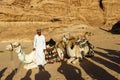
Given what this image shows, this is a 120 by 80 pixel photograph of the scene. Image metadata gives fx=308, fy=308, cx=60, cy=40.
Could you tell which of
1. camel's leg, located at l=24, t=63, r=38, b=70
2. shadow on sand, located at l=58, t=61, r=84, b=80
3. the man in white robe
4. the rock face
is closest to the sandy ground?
shadow on sand, located at l=58, t=61, r=84, b=80

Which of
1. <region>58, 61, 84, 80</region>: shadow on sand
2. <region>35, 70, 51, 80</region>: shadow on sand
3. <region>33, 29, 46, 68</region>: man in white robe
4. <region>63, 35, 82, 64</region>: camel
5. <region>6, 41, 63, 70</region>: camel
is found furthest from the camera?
<region>63, 35, 82, 64</region>: camel

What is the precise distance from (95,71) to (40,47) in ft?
6.50

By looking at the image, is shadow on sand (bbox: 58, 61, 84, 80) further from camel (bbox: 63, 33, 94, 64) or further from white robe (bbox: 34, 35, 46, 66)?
white robe (bbox: 34, 35, 46, 66)

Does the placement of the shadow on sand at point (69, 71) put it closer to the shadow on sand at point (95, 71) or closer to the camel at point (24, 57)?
the shadow on sand at point (95, 71)

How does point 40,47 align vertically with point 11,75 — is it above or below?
above

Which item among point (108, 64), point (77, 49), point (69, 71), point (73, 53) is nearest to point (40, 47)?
point (69, 71)

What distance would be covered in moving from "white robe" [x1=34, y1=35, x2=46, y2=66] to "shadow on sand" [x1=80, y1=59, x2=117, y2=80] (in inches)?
54.3

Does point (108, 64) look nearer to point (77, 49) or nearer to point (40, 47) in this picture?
point (77, 49)

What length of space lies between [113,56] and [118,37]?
8.51 meters

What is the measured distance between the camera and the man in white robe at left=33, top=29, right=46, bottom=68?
991 cm

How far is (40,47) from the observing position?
10.0 meters

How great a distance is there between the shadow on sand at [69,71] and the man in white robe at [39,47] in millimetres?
671

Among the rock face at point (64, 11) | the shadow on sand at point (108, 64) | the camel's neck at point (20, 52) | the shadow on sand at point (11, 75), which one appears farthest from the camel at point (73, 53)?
the rock face at point (64, 11)

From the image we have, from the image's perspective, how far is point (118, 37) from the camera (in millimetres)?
20438
